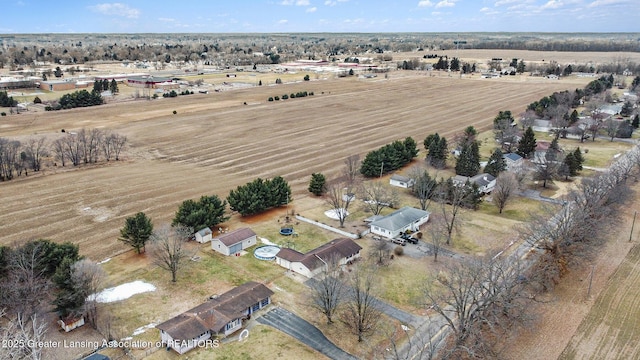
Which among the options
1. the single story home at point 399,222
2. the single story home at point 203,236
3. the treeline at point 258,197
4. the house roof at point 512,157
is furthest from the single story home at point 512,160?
the single story home at point 203,236

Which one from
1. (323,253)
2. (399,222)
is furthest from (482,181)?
(323,253)

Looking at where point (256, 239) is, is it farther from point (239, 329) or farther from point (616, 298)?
point (616, 298)

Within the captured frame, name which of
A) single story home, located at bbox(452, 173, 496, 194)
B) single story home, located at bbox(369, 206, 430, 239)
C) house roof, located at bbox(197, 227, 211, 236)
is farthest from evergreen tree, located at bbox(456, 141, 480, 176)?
house roof, located at bbox(197, 227, 211, 236)

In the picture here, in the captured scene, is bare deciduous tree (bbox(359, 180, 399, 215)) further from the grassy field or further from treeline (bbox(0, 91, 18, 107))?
treeline (bbox(0, 91, 18, 107))

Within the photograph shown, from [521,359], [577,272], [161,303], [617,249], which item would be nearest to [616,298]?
[577,272]

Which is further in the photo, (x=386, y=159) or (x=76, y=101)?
(x=76, y=101)

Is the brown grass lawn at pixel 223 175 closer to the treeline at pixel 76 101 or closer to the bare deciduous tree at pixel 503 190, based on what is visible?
the bare deciduous tree at pixel 503 190

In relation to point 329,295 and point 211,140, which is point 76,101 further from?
point 329,295

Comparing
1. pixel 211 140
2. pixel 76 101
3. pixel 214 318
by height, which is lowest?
pixel 214 318
